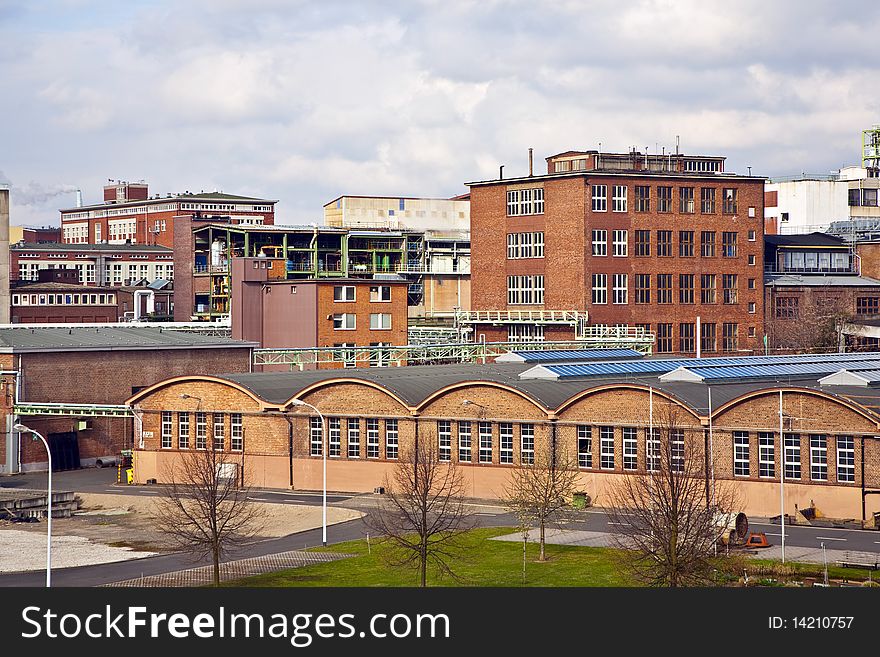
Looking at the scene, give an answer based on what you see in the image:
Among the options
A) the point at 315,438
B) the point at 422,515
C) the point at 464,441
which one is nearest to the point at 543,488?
the point at 422,515

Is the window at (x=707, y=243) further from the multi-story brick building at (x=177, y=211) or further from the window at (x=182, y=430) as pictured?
the multi-story brick building at (x=177, y=211)

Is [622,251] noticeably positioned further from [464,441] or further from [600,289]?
[464,441]

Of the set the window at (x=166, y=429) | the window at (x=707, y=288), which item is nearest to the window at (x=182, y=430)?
the window at (x=166, y=429)

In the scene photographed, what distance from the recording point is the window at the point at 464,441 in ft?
230

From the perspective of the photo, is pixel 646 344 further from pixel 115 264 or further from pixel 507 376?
pixel 115 264

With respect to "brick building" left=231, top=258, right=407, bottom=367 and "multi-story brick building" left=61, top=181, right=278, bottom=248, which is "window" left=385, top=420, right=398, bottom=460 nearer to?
"brick building" left=231, top=258, right=407, bottom=367

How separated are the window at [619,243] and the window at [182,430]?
160 ft

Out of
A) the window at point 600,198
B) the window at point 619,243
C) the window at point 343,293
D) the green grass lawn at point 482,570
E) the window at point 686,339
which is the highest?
the window at point 600,198

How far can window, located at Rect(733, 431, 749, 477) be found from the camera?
6262 cm

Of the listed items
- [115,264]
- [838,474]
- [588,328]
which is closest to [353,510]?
[838,474]

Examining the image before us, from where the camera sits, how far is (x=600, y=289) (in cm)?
11538

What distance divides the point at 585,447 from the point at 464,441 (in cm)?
655

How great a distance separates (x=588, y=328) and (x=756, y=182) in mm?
21118

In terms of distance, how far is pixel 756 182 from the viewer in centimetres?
12119
